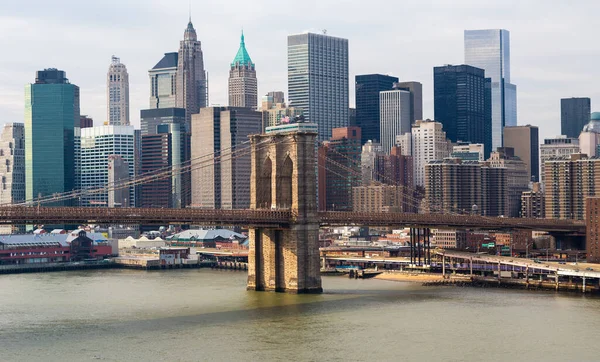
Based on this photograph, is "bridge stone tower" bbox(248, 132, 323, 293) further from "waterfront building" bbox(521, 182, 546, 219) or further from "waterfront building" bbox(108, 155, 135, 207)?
"waterfront building" bbox(108, 155, 135, 207)

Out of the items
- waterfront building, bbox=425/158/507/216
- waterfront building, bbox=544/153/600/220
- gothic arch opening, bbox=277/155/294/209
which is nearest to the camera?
gothic arch opening, bbox=277/155/294/209

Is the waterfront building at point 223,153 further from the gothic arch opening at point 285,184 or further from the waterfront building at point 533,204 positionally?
the gothic arch opening at point 285,184

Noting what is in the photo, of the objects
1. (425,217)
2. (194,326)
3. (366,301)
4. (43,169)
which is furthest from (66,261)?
(43,169)

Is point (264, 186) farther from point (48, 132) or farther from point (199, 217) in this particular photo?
point (48, 132)

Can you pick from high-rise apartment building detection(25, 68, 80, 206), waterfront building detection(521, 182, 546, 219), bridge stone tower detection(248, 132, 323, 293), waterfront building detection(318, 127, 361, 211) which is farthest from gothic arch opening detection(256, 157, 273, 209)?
high-rise apartment building detection(25, 68, 80, 206)

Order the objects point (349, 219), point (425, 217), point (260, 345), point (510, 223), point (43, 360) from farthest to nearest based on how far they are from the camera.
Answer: point (510, 223) → point (425, 217) → point (349, 219) → point (260, 345) → point (43, 360)

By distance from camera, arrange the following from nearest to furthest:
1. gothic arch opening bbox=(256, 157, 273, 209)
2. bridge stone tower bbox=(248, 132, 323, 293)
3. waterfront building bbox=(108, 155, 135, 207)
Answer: bridge stone tower bbox=(248, 132, 323, 293) < gothic arch opening bbox=(256, 157, 273, 209) < waterfront building bbox=(108, 155, 135, 207)

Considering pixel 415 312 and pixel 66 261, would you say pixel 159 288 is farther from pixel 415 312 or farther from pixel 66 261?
pixel 66 261
